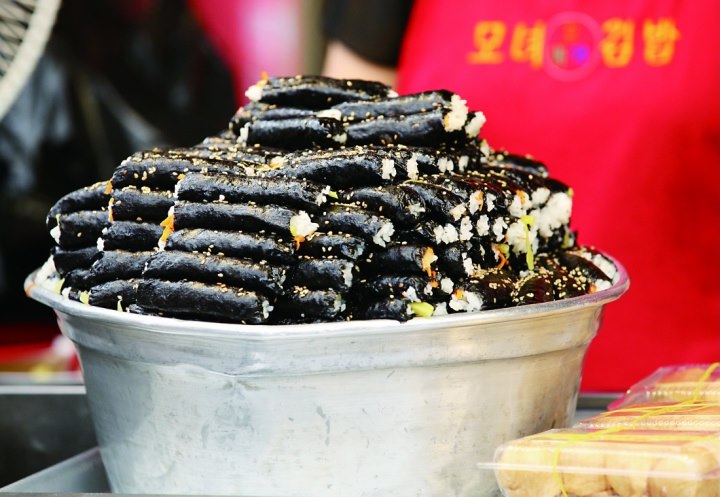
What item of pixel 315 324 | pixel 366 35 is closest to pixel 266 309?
pixel 315 324

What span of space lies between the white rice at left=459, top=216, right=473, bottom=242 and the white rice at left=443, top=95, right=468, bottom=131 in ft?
0.69

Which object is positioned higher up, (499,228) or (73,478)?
(499,228)

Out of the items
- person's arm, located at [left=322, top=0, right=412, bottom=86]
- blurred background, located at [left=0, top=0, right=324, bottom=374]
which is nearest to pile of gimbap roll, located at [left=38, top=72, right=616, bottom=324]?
person's arm, located at [left=322, top=0, right=412, bottom=86]

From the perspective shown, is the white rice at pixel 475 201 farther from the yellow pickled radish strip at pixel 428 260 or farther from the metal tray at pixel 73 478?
the metal tray at pixel 73 478

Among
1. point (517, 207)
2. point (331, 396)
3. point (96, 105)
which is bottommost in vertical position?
point (96, 105)

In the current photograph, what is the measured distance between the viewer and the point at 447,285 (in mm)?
1193

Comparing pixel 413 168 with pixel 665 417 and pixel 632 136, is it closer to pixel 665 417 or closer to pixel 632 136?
pixel 665 417

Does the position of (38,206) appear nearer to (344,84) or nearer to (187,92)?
(187,92)

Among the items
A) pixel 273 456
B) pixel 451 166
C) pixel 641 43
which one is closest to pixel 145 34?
pixel 641 43

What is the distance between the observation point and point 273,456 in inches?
45.5

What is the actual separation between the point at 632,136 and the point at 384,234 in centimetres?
158

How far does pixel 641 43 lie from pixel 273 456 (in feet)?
6.16

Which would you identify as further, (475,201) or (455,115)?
(455,115)

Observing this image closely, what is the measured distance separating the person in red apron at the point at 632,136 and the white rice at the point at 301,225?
1.59 metres
